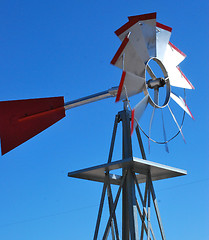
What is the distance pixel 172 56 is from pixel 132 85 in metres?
Result: 2.23

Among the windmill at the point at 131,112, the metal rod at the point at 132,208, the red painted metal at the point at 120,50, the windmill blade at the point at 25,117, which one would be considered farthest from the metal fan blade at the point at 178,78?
the windmill blade at the point at 25,117

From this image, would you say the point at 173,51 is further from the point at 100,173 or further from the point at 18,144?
the point at 18,144

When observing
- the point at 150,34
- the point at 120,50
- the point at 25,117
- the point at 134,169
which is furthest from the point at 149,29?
the point at 25,117

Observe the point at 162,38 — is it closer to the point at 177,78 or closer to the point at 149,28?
the point at 149,28

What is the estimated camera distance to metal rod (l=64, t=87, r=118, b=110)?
1099 centimetres

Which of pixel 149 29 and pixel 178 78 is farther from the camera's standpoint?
pixel 178 78

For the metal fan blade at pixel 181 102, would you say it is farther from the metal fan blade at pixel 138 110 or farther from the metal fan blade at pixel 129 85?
the metal fan blade at pixel 129 85

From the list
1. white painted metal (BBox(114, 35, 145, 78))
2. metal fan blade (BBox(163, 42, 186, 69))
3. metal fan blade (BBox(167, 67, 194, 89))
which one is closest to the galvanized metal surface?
white painted metal (BBox(114, 35, 145, 78))

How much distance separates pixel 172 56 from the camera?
11312mm

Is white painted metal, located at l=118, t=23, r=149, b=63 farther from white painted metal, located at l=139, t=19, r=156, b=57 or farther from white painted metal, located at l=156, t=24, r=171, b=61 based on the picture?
white painted metal, located at l=156, t=24, r=171, b=61

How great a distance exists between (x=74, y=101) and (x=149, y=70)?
2.54 meters

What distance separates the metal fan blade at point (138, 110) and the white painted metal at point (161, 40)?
53.8 inches

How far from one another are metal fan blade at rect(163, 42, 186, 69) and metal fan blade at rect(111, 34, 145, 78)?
1149 mm

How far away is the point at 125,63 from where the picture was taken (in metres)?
9.62
